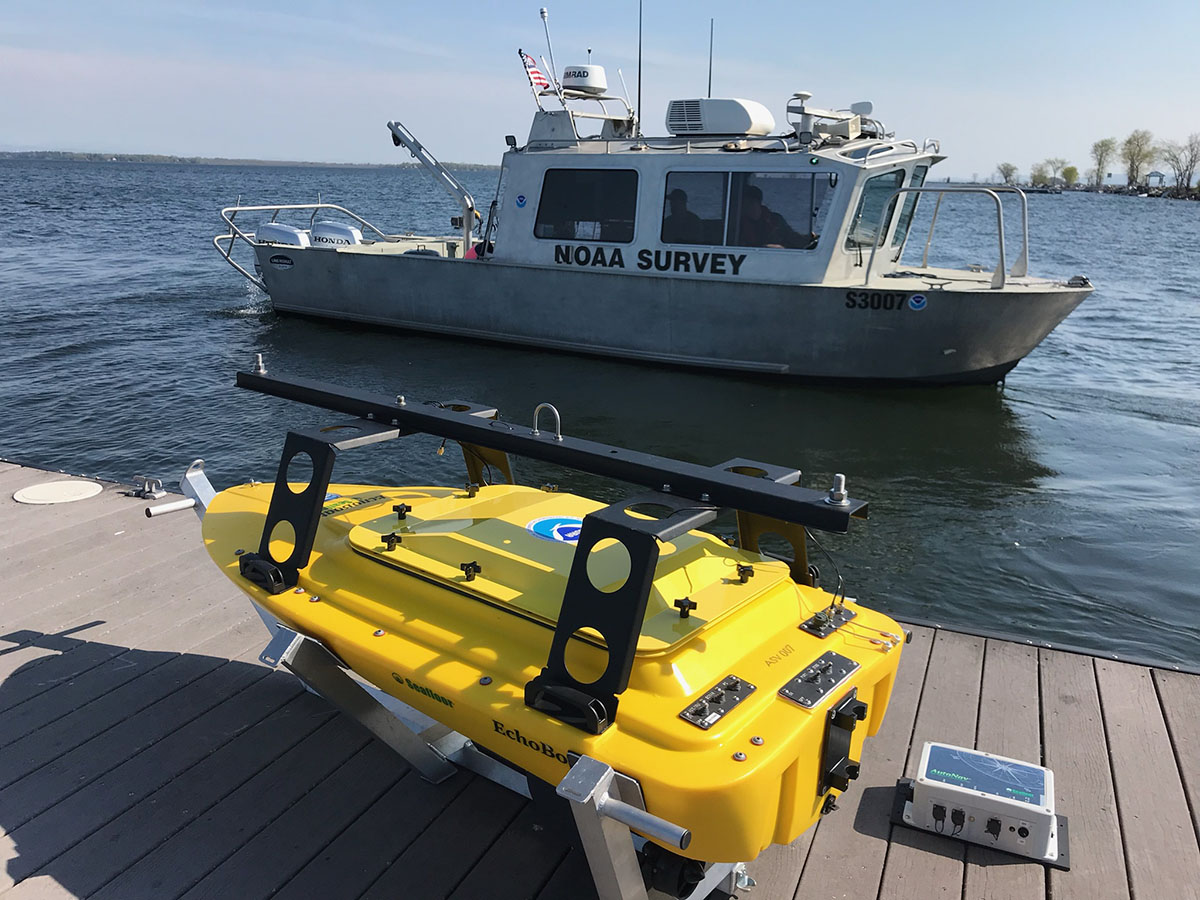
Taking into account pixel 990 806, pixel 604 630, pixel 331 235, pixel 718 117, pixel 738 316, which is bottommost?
pixel 990 806

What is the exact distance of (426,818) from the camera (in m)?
3.08

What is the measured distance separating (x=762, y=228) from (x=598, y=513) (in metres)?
9.58

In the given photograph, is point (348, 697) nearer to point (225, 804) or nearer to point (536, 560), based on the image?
point (225, 804)

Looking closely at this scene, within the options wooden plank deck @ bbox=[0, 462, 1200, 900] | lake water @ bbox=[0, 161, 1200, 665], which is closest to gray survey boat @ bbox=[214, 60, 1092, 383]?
lake water @ bbox=[0, 161, 1200, 665]

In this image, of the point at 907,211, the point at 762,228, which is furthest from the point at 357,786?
the point at 907,211

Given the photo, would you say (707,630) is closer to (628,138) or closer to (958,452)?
(958,452)

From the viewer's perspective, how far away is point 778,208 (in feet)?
36.2

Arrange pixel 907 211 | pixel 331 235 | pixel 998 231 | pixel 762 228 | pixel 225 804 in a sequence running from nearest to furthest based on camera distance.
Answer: pixel 225 804 < pixel 998 231 < pixel 762 228 < pixel 907 211 < pixel 331 235

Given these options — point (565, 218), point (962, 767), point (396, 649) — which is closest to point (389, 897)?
point (396, 649)

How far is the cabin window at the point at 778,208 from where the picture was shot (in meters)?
10.8

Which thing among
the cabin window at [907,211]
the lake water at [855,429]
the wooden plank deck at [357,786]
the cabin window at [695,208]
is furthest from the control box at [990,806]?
the cabin window at [907,211]

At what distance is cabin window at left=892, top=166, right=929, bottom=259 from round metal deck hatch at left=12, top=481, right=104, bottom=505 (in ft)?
33.2

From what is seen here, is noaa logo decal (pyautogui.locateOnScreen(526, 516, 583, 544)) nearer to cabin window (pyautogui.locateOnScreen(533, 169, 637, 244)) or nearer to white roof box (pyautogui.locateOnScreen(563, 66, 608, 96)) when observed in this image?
cabin window (pyautogui.locateOnScreen(533, 169, 637, 244))

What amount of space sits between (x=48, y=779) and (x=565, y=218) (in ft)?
34.2
